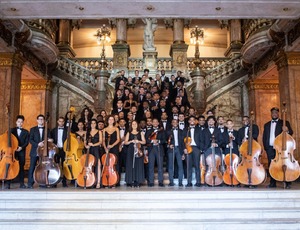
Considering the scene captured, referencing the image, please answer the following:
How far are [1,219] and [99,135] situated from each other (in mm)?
2202

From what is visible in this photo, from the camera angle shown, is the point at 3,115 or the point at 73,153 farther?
the point at 3,115

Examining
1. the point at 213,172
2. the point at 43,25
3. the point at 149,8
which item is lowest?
the point at 213,172

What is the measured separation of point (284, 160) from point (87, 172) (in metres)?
3.22

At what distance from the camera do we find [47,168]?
6.36 meters

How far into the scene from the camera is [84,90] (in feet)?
41.3

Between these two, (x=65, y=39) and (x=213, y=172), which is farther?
(x=65, y=39)

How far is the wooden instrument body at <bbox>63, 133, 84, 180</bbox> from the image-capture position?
21.8 ft

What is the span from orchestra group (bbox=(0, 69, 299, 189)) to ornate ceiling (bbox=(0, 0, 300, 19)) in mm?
1902

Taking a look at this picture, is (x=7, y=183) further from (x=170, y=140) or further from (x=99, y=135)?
(x=170, y=140)

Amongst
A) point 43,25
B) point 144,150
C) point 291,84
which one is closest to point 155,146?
point 144,150

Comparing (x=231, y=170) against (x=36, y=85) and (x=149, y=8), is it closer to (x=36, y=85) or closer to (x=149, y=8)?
(x=149, y=8)

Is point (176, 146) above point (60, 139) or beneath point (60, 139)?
beneath

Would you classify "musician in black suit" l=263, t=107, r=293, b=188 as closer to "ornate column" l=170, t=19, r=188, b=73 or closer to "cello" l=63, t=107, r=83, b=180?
"cello" l=63, t=107, r=83, b=180

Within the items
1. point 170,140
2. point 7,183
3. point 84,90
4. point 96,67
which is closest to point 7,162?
point 7,183
